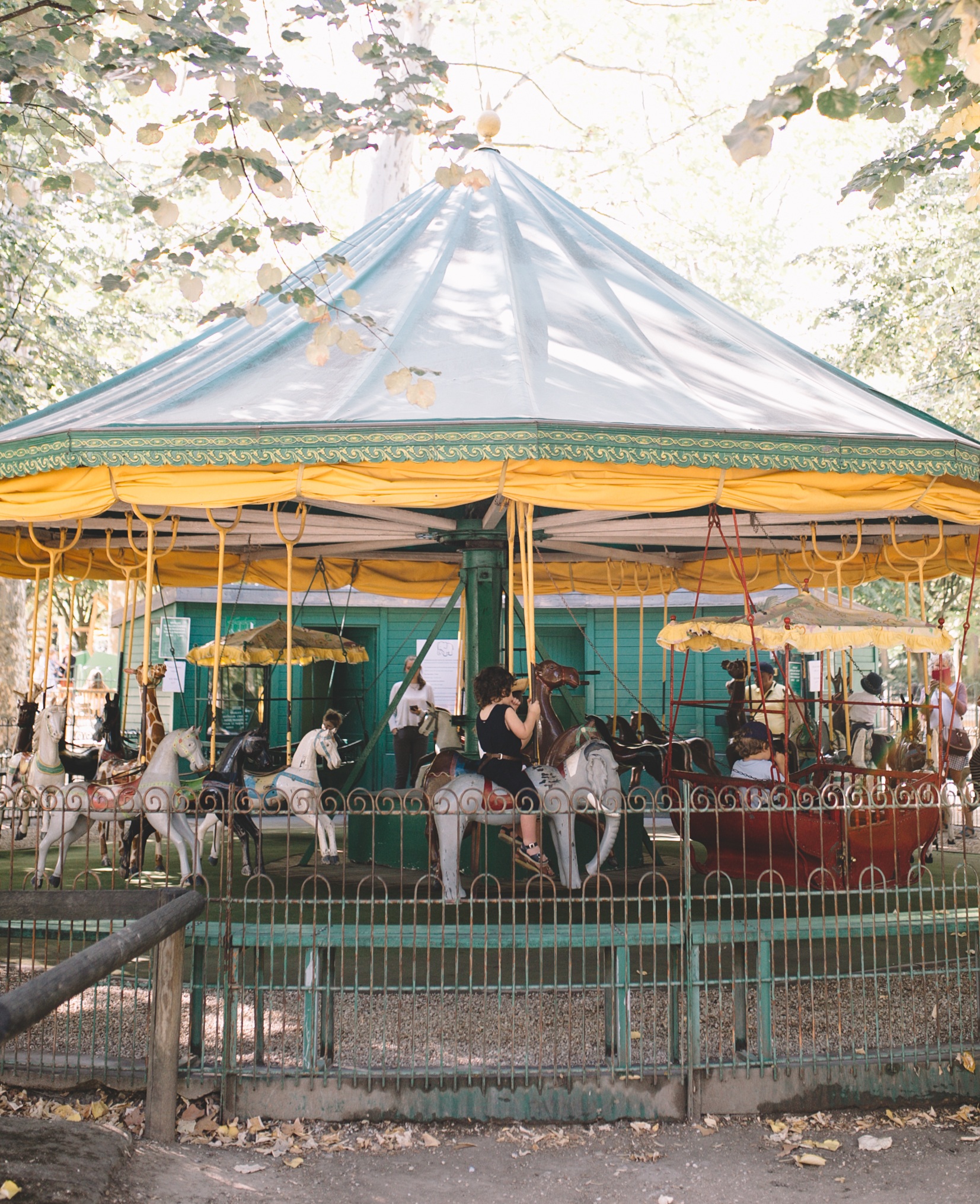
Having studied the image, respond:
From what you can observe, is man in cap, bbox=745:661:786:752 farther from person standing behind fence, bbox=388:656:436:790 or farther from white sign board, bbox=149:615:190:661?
white sign board, bbox=149:615:190:661

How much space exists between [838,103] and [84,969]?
12.9 feet

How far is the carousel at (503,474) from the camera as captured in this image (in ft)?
18.9

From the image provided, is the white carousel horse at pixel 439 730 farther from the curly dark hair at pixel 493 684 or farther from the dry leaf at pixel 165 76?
the dry leaf at pixel 165 76

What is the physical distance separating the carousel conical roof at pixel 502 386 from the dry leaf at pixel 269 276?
0.78 metres

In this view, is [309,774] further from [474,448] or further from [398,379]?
[398,379]

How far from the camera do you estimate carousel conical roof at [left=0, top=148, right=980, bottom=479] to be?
5707 millimetres

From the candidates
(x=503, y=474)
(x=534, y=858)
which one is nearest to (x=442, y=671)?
(x=534, y=858)

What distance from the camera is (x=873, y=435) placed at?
19.5 feet

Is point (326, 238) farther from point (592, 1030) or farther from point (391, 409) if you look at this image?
point (592, 1030)

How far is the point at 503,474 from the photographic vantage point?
576cm

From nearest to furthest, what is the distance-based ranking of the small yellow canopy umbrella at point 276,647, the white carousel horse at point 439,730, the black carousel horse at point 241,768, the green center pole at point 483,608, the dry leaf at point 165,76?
the dry leaf at point 165,76 → the black carousel horse at point 241,768 → the green center pole at point 483,608 → the white carousel horse at point 439,730 → the small yellow canopy umbrella at point 276,647

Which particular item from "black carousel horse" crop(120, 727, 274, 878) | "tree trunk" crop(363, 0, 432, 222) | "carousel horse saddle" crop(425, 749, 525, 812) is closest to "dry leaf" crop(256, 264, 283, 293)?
"carousel horse saddle" crop(425, 749, 525, 812)

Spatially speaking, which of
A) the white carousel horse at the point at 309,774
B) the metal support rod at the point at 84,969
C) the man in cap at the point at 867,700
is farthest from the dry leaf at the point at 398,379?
the man in cap at the point at 867,700

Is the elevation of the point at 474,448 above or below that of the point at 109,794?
above
